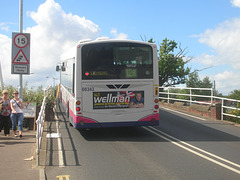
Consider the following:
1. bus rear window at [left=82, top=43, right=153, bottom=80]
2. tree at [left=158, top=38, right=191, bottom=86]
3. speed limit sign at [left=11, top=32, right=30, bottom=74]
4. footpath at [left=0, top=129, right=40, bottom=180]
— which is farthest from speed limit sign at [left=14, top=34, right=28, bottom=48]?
tree at [left=158, top=38, right=191, bottom=86]

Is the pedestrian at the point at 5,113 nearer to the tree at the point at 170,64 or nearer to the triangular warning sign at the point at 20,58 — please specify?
the triangular warning sign at the point at 20,58

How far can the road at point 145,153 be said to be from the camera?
6.58 metres

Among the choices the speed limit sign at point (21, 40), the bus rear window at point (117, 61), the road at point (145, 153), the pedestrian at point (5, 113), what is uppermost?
the speed limit sign at point (21, 40)

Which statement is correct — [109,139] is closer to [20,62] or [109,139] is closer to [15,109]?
[15,109]

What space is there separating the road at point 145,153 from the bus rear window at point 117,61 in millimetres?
2211

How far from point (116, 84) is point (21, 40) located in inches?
163

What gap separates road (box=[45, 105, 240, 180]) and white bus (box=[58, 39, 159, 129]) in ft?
2.47

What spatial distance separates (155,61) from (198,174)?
5.18 m

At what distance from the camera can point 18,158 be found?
25.8 feet

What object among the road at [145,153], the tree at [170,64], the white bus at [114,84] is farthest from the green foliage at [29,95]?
the tree at [170,64]

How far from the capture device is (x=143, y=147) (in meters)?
9.23

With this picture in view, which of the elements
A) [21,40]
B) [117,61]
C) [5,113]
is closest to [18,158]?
[5,113]

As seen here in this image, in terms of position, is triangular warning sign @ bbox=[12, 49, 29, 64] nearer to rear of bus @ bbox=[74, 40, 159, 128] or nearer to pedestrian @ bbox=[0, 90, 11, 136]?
pedestrian @ bbox=[0, 90, 11, 136]

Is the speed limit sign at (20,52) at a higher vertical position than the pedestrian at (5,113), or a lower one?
higher
